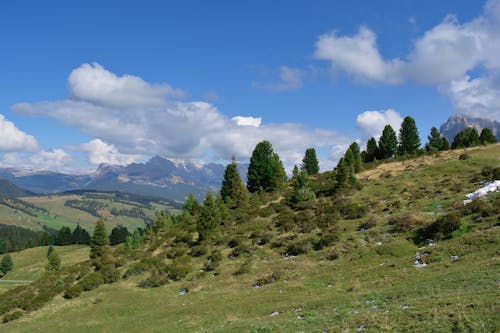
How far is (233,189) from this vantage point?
65562 mm

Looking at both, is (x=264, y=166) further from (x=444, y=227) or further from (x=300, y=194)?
(x=444, y=227)

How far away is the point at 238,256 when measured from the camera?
3631cm

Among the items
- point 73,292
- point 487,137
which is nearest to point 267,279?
point 73,292

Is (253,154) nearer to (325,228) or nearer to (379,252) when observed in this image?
(325,228)

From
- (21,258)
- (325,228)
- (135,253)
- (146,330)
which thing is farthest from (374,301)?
(21,258)

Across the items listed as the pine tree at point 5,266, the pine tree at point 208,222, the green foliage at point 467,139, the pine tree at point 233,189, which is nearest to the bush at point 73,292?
the pine tree at point 208,222

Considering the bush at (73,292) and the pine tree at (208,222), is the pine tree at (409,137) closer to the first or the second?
the pine tree at (208,222)

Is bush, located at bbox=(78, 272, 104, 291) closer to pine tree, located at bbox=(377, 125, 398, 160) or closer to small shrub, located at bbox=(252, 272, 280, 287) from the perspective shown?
small shrub, located at bbox=(252, 272, 280, 287)

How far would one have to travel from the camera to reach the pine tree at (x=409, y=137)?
85.6m

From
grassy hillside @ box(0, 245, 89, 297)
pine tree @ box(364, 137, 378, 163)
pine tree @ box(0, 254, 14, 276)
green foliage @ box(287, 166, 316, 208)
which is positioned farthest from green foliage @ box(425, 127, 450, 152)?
pine tree @ box(0, 254, 14, 276)

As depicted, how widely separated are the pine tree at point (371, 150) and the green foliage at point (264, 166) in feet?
98.1

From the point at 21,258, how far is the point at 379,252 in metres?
162

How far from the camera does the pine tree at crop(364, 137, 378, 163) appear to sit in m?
92.3

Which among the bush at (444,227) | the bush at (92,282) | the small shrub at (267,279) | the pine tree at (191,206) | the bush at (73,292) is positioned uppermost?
the pine tree at (191,206)
